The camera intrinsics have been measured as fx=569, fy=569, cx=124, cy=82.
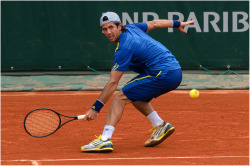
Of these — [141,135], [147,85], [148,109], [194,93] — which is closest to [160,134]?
[148,109]

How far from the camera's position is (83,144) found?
590cm

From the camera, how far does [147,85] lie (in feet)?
18.0

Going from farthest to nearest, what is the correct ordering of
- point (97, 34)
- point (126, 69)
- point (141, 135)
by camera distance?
point (97, 34), point (141, 135), point (126, 69)

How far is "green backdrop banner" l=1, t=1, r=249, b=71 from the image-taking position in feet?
38.8

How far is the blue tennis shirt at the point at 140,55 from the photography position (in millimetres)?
5324

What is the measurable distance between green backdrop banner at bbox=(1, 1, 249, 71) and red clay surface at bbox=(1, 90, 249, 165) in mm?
2271

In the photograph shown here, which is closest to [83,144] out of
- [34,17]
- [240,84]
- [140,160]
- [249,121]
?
[140,160]

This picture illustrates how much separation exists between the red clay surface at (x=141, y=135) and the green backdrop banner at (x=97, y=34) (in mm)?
2271

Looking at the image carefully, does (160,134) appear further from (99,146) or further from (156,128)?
(99,146)

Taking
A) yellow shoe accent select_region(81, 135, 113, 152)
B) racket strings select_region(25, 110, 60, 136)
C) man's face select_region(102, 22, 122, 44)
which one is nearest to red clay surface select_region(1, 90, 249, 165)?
yellow shoe accent select_region(81, 135, 113, 152)

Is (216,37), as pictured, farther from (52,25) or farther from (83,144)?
(83,144)

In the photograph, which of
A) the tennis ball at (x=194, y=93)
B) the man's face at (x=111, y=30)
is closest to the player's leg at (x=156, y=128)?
the man's face at (x=111, y=30)

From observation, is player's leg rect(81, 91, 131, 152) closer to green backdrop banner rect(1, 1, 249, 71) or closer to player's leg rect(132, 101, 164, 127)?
player's leg rect(132, 101, 164, 127)

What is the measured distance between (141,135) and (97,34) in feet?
18.8
